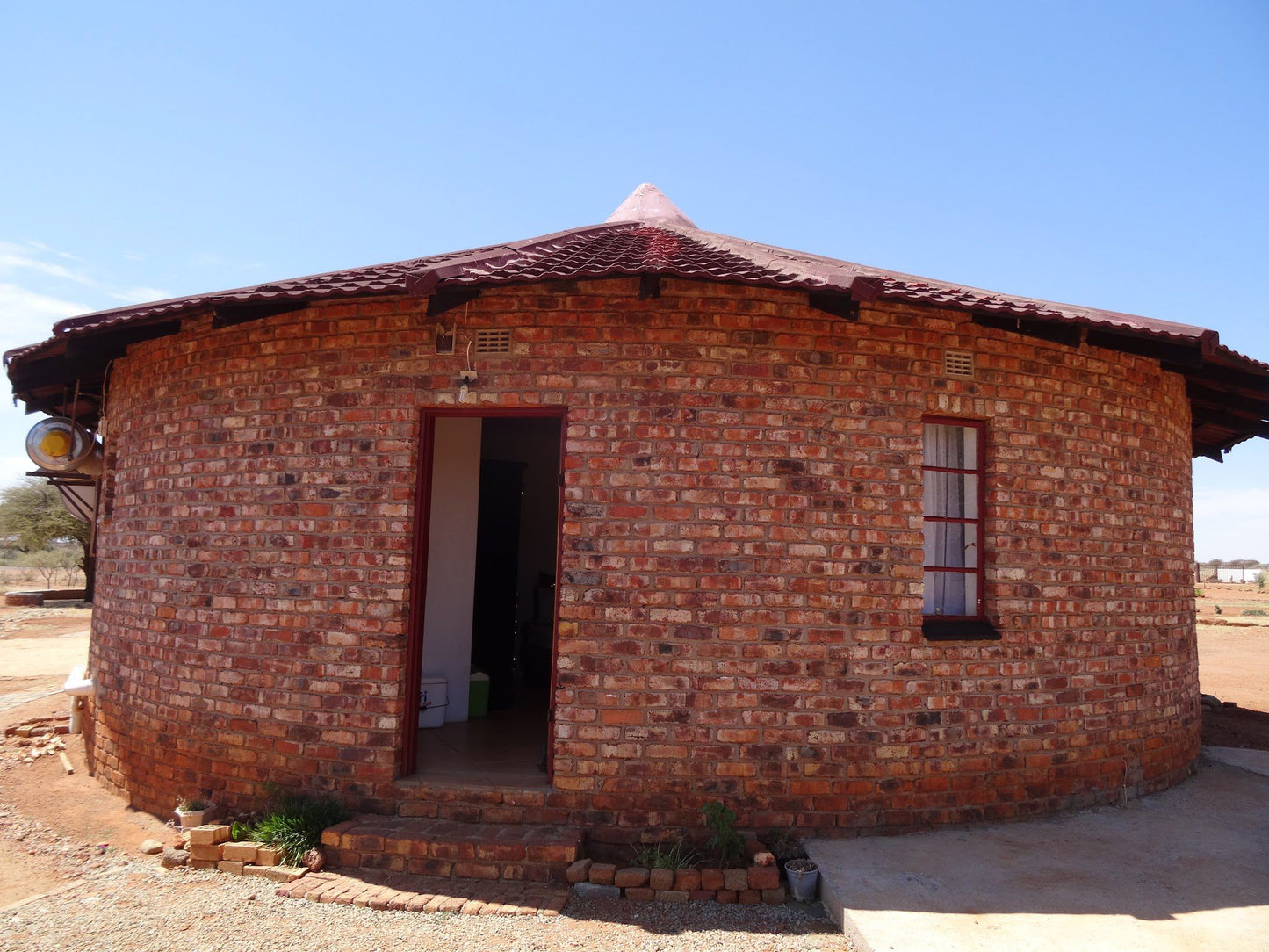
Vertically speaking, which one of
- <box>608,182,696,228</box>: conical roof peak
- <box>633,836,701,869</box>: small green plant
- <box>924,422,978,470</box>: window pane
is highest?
<box>608,182,696,228</box>: conical roof peak

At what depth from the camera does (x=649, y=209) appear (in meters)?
8.52

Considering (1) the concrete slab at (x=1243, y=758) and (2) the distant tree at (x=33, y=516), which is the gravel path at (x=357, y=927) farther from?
(2) the distant tree at (x=33, y=516)

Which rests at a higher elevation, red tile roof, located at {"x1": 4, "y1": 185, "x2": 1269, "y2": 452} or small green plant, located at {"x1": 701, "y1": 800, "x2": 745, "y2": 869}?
red tile roof, located at {"x1": 4, "y1": 185, "x2": 1269, "y2": 452}

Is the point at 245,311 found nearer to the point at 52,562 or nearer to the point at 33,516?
the point at 33,516

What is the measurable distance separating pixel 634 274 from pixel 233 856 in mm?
4059

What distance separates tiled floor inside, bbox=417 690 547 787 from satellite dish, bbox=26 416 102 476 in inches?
189

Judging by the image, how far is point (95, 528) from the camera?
7629 mm

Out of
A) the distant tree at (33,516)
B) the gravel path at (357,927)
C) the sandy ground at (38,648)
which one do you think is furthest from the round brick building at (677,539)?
the distant tree at (33,516)

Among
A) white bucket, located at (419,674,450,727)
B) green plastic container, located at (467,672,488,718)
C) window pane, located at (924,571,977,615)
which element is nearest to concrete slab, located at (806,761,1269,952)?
window pane, located at (924,571,977,615)

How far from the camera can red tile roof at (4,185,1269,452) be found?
15.3 ft

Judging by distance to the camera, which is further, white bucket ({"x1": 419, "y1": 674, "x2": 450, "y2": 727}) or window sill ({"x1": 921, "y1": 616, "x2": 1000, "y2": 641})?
white bucket ({"x1": 419, "y1": 674, "x2": 450, "y2": 727})

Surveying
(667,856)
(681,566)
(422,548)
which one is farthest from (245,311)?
(667,856)

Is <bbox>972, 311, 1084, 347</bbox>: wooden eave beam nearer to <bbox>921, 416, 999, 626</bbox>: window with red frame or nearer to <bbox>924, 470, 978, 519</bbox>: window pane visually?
<bbox>921, 416, 999, 626</bbox>: window with red frame

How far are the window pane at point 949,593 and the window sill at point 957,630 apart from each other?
11cm
